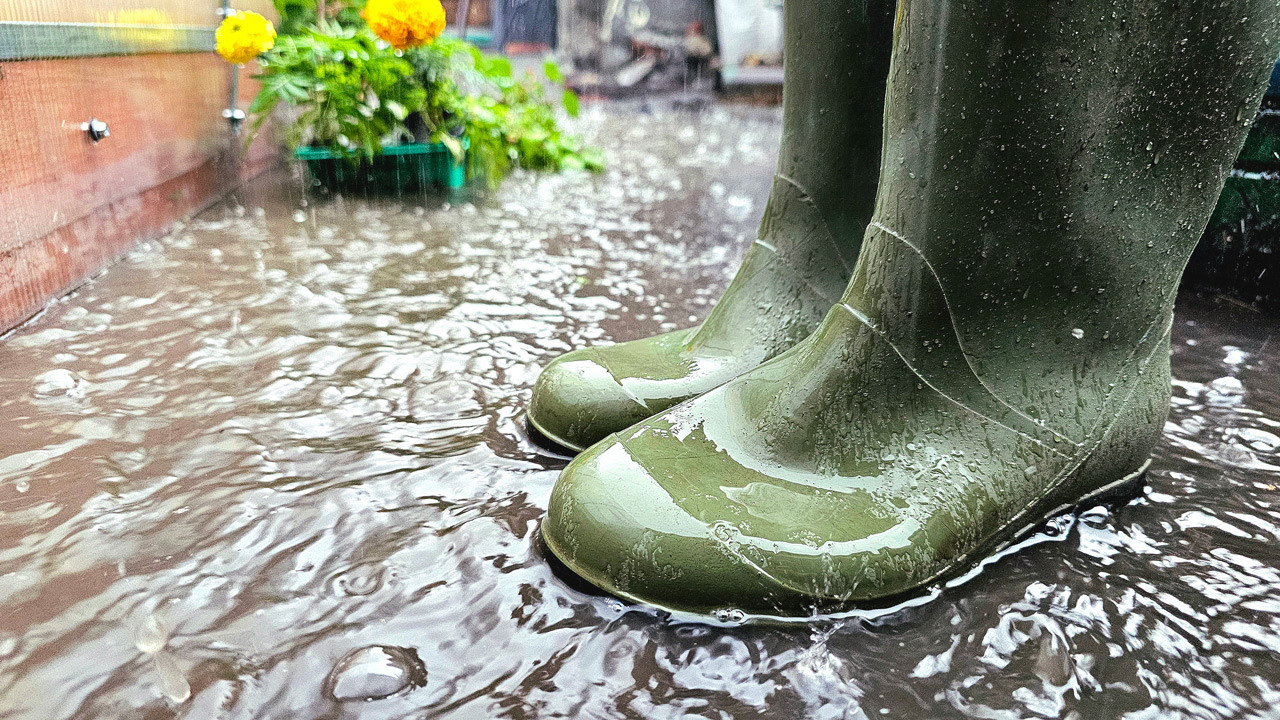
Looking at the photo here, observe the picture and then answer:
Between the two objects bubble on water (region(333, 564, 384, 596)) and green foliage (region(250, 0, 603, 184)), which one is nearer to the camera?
bubble on water (region(333, 564, 384, 596))

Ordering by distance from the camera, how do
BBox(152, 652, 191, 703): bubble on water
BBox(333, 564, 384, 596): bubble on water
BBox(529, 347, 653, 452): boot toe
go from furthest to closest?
BBox(529, 347, 653, 452): boot toe → BBox(333, 564, 384, 596): bubble on water → BBox(152, 652, 191, 703): bubble on water

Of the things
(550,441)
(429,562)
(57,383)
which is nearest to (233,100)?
(57,383)

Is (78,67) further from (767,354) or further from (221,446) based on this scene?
(767,354)

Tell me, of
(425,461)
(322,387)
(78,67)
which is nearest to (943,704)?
(425,461)

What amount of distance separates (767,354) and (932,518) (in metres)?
0.36

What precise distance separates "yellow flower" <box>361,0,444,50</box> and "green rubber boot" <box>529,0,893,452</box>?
5.77 ft

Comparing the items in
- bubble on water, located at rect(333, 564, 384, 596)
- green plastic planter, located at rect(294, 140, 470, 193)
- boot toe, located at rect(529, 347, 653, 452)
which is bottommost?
bubble on water, located at rect(333, 564, 384, 596)

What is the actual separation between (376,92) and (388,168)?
0.77ft

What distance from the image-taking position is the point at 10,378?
1.39 m

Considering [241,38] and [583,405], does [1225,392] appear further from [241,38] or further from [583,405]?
[241,38]

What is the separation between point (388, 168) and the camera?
2887mm

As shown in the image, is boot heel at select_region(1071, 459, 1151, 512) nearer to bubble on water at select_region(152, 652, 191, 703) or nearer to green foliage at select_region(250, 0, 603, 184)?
bubble on water at select_region(152, 652, 191, 703)

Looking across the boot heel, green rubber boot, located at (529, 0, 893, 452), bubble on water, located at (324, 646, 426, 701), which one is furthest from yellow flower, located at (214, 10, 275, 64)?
the boot heel

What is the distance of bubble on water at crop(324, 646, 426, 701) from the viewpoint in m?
0.75
